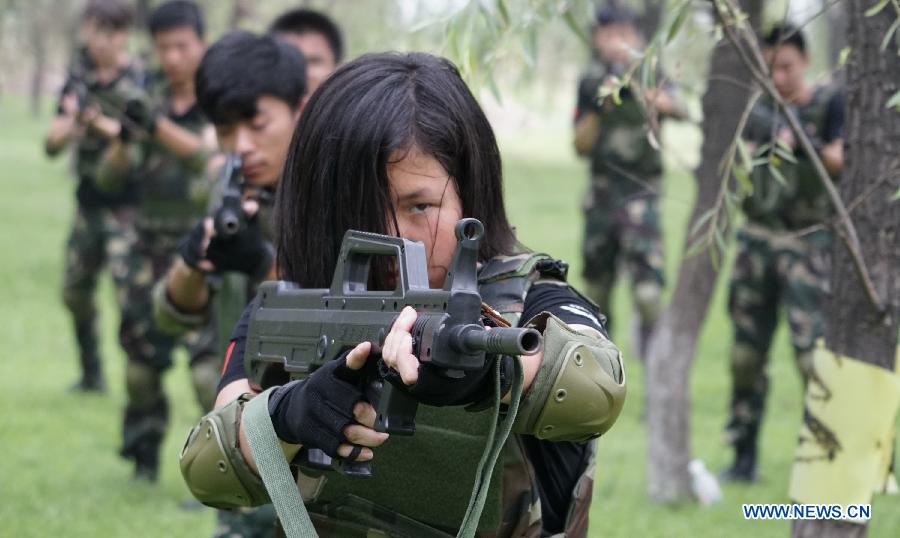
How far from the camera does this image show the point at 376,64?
101 inches

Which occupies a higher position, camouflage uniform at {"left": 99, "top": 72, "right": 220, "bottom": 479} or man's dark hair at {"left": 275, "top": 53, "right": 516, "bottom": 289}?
man's dark hair at {"left": 275, "top": 53, "right": 516, "bottom": 289}

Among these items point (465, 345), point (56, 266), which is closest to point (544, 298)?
point (465, 345)

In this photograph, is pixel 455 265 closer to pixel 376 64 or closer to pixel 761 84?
pixel 376 64

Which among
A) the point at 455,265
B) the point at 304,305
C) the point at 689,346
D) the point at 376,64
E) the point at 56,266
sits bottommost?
the point at 56,266

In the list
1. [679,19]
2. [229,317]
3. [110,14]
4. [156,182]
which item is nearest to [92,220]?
[156,182]

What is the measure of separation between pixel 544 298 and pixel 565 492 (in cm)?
40

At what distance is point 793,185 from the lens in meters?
6.79

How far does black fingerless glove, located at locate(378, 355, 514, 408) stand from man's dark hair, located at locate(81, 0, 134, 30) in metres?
6.48

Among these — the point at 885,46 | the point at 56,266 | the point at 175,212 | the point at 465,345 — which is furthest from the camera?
the point at 56,266

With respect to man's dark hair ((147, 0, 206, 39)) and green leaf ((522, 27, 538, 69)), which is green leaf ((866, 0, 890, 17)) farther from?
man's dark hair ((147, 0, 206, 39))

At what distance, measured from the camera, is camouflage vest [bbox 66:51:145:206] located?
709 centimetres

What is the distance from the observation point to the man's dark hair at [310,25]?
6695 mm

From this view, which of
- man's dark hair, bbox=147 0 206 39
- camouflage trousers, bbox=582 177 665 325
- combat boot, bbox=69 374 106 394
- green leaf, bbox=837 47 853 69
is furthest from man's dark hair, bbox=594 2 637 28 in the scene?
green leaf, bbox=837 47 853 69

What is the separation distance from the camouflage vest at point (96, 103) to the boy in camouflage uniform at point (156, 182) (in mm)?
153
